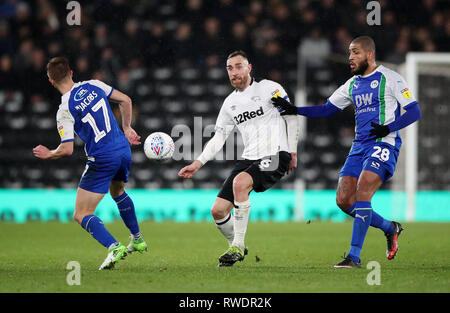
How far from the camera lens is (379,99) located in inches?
263

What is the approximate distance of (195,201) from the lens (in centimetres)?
1478

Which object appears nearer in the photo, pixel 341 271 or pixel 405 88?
pixel 341 271

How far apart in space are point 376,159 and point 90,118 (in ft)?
8.90

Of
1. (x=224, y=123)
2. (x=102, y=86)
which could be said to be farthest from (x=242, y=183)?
(x=102, y=86)

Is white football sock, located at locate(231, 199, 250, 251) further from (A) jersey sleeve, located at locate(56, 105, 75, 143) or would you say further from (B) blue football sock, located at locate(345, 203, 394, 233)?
(A) jersey sleeve, located at locate(56, 105, 75, 143)

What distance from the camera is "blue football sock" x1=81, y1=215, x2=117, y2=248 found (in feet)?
21.0

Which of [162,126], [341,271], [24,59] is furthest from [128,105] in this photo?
[24,59]

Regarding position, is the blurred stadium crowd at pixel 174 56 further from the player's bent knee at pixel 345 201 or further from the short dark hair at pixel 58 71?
the player's bent knee at pixel 345 201

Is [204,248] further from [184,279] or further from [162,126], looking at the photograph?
[162,126]

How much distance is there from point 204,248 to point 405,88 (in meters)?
3.62

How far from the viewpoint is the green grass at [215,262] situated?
17.4 feet

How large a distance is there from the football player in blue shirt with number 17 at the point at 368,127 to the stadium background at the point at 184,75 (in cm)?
771

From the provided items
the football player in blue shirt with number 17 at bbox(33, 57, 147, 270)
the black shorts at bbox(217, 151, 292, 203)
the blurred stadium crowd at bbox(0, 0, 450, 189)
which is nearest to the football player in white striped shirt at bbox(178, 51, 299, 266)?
the black shorts at bbox(217, 151, 292, 203)

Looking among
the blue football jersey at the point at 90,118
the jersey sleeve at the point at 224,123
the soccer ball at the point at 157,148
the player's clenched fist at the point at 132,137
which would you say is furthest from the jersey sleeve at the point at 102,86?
the jersey sleeve at the point at 224,123
